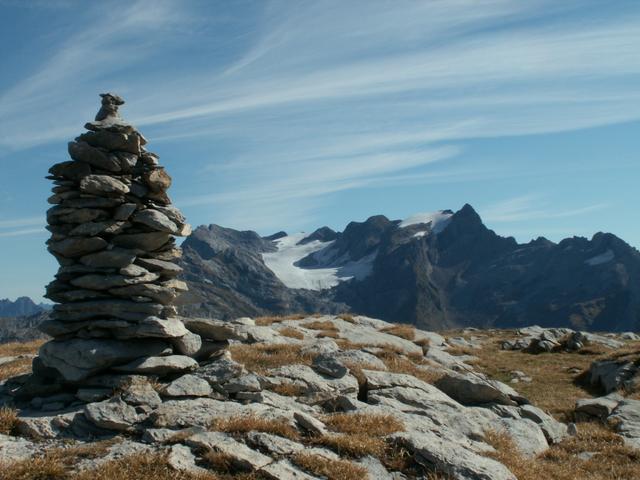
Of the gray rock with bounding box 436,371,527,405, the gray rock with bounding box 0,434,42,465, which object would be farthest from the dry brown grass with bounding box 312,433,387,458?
the gray rock with bounding box 436,371,527,405

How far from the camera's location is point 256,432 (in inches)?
531

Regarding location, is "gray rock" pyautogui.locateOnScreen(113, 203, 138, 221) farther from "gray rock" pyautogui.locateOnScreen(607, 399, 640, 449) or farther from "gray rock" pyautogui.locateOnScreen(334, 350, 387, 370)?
"gray rock" pyautogui.locateOnScreen(607, 399, 640, 449)

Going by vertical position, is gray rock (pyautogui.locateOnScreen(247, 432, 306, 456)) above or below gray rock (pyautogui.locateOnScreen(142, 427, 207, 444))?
below

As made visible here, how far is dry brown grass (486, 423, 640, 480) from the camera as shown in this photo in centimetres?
1445

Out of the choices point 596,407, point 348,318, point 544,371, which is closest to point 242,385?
point 596,407

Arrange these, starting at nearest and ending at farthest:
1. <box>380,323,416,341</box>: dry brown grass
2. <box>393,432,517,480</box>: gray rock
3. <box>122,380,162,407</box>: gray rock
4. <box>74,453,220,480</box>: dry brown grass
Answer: <box>74,453,220,480</box>: dry brown grass
<box>393,432,517,480</box>: gray rock
<box>122,380,162,407</box>: gray rock
<box>380,323,416,341</box>: dry brown grass

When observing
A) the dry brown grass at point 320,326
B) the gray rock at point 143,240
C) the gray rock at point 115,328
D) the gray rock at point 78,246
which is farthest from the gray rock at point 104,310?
the dry brown grass at point 320,326

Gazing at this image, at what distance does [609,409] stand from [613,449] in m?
5.66

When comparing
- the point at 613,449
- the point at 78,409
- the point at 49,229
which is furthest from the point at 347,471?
the point at 49,229

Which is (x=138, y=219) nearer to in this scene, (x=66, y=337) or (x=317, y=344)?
(x=66, y=337)

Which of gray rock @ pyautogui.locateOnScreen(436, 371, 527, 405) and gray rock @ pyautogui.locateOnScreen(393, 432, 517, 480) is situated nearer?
gray rock @ pyautogui.locateOnScreen(393, 432, 517, 480)

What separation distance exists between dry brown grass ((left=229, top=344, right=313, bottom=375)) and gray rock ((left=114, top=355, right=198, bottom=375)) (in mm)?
2662

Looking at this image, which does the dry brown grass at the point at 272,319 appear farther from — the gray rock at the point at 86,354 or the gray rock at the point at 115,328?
the gray rock at the point at 86,354

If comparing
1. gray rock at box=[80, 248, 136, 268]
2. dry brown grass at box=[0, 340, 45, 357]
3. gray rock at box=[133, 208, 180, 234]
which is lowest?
dry brown grass at box=[0, 340, 45, 357]
